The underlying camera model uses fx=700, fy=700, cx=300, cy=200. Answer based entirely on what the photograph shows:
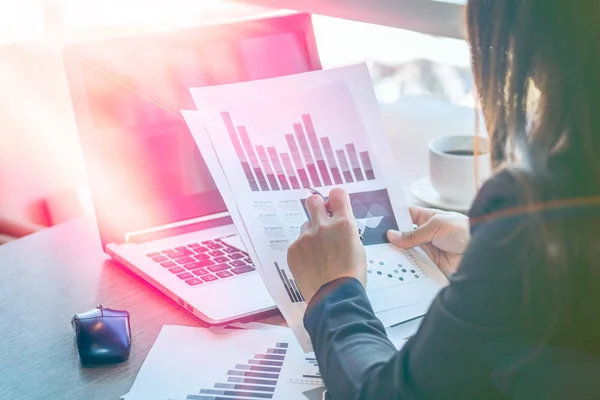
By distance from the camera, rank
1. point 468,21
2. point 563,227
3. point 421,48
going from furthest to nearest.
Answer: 1. point 421,48
2. point 468,21
3. point 563,227

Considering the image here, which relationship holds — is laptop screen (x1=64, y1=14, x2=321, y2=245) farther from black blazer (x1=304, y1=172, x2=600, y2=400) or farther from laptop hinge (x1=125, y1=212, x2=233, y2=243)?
black blazer (x1=304, y1=172, x2=600, y2=400)

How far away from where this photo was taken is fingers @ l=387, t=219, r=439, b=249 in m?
0.86

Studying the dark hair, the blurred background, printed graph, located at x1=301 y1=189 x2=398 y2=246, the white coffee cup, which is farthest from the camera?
the blurred background

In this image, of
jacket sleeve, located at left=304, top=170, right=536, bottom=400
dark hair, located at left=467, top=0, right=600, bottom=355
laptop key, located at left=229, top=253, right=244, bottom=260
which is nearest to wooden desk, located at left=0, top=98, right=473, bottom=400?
laptop key, located at left=229, top=253, right=244, bottom=260

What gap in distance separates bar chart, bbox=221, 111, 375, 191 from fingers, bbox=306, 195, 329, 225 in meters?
0.05

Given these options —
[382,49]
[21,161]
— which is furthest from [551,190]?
[382,49]

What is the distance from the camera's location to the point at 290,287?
31.3 inches

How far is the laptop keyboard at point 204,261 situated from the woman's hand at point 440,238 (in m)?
0.20

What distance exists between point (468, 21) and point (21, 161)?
3.36ft

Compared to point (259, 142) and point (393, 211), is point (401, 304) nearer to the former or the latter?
point (393, 211)

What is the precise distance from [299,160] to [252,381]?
283 mm

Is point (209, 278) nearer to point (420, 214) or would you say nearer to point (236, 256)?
point (236, 256)

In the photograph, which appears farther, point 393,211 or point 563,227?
point 393,211

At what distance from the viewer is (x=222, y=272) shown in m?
0.87
